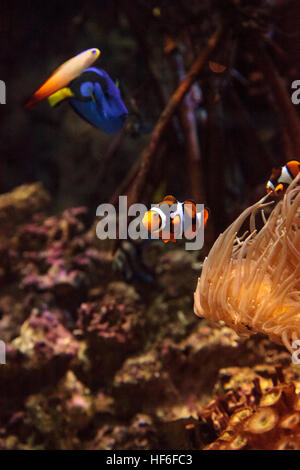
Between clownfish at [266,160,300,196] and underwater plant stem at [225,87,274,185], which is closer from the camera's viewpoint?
clownfish at [266,160,300,196]

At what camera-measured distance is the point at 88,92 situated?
151cm

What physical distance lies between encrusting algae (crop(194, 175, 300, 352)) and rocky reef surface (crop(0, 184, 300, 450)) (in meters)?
0.50

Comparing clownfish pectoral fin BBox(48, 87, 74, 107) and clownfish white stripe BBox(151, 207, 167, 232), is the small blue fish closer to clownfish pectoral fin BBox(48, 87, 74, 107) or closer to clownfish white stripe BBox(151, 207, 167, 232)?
clownfish pectoral fin BBox(48, 87, 74, 107)

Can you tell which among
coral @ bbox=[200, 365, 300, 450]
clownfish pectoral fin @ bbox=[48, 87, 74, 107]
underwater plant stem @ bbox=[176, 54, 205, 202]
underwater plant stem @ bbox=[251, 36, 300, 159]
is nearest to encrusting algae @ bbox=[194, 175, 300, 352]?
coral @ bbox=[200, 365, 300, 450]

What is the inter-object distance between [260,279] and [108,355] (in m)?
1.57

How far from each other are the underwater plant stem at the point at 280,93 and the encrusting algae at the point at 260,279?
2.12ft

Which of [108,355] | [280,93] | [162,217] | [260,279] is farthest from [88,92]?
[108,355]

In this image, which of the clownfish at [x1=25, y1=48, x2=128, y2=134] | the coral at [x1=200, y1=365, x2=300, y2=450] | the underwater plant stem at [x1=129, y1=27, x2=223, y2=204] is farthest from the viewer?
the underwater plant stem at [x1=129, y1=27, x2=223, y2=204]

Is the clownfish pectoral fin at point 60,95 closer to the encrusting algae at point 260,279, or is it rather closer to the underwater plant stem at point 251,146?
the encrusting algae at point 260,279

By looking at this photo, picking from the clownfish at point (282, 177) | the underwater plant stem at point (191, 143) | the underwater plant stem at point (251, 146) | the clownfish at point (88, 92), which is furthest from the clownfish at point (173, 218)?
the underwater plant stem at point (251, 146)

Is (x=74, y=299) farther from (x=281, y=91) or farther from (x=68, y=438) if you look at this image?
(x=281, y=91)

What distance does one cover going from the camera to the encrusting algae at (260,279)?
4.22ft

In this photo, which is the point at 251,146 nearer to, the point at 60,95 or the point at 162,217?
the point at 162,217

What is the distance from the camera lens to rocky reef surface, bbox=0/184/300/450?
2.19 metres
